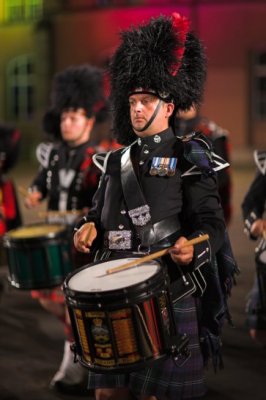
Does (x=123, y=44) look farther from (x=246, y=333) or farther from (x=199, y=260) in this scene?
(x=246, y=333)

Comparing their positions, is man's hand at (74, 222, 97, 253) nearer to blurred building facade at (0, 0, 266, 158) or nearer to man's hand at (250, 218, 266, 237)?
man's hand at (250, 218, 266, 237)

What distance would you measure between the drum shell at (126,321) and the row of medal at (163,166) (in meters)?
0.53

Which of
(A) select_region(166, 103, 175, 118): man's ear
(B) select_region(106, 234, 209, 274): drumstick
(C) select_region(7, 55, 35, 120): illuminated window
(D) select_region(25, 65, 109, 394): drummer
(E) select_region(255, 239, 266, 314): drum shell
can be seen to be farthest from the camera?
(C) select_region(7, 55, 35, 120): illuminated window

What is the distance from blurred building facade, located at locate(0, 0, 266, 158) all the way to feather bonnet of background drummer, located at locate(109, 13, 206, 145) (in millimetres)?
18727

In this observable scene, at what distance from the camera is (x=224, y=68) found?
24.8 m

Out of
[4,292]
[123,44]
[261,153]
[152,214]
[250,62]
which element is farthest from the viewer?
[250,62]

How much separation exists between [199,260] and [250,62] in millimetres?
21380

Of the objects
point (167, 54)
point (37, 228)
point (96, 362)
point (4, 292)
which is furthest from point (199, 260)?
point (4, 292)

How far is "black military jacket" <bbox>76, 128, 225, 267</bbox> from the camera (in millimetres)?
4008

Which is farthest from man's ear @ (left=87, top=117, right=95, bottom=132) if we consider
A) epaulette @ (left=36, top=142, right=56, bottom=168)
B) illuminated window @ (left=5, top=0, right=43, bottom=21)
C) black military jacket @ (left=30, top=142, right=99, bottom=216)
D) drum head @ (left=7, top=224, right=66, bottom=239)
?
illuminated window @ (left=5, top=0, right=43, bottom=21)

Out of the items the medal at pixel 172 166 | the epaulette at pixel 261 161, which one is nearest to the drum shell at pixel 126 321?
the medal at pixel 172 166

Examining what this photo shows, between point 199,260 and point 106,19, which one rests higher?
point 106,19

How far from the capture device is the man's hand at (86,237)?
4145 millimetres

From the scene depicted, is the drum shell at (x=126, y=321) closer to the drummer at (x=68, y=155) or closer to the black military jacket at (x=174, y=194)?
the black military jacket at (x=174, y=194)
